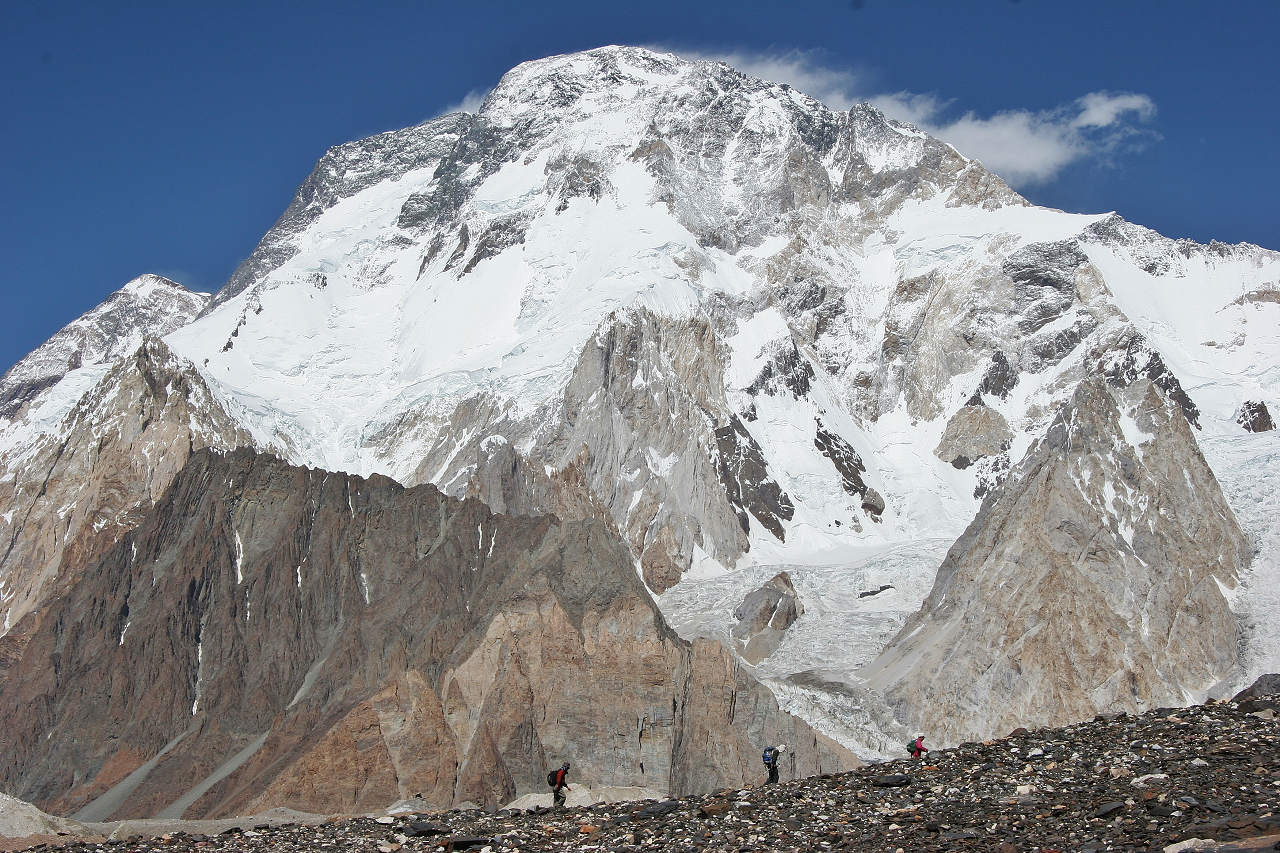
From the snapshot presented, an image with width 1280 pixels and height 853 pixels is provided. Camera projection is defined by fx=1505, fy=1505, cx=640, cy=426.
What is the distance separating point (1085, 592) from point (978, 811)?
86.4m

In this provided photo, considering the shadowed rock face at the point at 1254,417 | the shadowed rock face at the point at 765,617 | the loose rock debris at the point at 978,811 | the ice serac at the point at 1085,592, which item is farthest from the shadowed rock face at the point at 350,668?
the shadowed rock face at the point at 1254,417

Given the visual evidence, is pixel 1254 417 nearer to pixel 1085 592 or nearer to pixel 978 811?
pixel 1085 592

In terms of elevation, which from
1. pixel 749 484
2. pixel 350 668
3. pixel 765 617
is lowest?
pixel 350 668

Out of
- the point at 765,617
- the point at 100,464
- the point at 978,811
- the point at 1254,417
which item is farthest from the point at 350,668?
the point at 1254,417

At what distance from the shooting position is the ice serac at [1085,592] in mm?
102062

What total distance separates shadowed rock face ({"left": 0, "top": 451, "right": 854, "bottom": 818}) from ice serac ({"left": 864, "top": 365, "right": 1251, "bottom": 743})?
79.9 ft

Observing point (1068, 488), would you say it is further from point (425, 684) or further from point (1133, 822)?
point (1133, 822)

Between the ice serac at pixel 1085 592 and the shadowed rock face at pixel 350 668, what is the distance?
79.9 ft

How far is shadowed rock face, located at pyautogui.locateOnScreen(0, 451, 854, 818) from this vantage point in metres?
76.0

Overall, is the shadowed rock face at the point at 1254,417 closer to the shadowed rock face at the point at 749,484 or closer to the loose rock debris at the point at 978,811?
the shadowed rock face at the point at 749,484

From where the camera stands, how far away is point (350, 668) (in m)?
101

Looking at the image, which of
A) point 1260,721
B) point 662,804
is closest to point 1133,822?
point 1260,721

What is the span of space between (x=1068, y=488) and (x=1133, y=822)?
98763mm

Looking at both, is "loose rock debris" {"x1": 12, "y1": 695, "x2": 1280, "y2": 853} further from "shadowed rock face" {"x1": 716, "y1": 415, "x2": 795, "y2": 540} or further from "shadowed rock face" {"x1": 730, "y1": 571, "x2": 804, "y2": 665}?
"shadowed rock face" {"x1": 716, "y1": 415, "x2": 795, "y2": 540}
